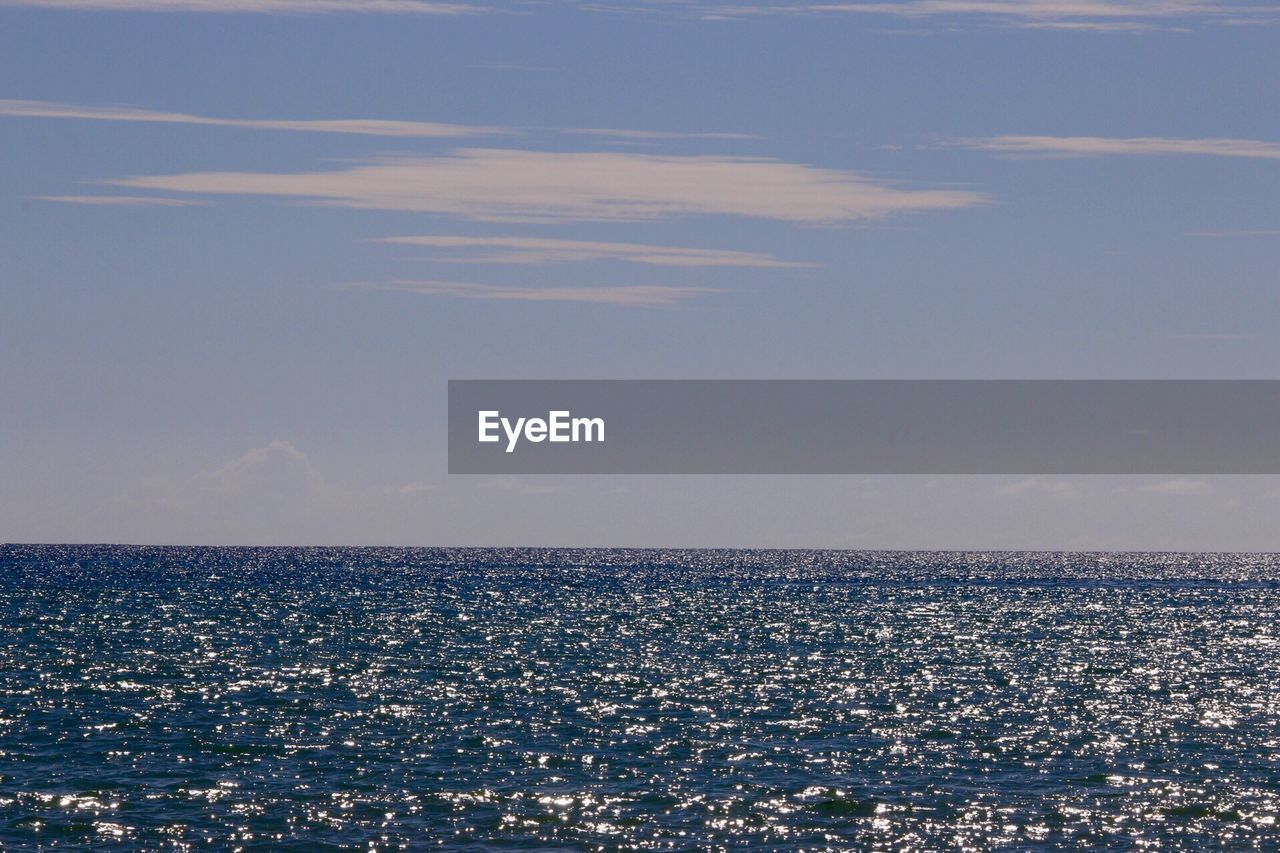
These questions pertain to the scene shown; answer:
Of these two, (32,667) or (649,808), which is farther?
(32,667)

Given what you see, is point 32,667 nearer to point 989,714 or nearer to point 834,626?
point 989,714

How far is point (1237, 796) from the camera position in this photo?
140ft

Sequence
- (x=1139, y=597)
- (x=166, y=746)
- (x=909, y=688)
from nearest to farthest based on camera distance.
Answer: (x=166, y=746) < (x=909, y=688) < (x=1139, y=597)

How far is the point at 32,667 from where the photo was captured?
7562 cm

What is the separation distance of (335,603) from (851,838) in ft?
396

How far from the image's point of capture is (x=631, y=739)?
52.4 metres

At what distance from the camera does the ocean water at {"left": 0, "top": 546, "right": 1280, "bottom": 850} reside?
126ft

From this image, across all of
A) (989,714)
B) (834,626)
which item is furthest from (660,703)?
(834,626)

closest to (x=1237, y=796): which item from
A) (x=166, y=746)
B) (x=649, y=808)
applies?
(x=649, y=808)

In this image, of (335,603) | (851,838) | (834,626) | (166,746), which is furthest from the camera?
(335,603)

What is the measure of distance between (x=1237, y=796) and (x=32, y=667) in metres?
56.7

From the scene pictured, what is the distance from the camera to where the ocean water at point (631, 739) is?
38.3 meters

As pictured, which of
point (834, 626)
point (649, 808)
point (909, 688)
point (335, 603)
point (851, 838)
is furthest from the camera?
point (335, 603)

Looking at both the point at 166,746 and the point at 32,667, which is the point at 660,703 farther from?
the point at 32,667
